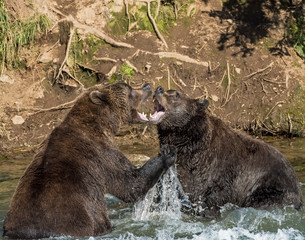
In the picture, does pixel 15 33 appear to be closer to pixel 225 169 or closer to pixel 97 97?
pixel 97 97

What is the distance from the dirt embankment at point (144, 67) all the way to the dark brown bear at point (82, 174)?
19.6 ft

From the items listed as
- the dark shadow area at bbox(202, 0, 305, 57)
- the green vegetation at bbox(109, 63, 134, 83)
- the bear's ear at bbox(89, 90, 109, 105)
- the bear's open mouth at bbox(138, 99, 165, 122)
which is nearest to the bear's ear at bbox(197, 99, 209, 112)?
the bear's open mouth at bbox(138, 99, 165, 122)

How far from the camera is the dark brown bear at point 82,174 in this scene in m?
7.11

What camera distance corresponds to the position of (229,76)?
50.6 ft

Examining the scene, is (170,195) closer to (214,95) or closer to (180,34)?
(214,95)

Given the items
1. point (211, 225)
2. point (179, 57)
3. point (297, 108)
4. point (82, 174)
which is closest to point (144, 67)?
point (179, 57)

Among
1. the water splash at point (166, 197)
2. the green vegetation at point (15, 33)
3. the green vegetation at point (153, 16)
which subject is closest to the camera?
the water splash at point (166, 197)

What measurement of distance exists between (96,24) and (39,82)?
2.02m

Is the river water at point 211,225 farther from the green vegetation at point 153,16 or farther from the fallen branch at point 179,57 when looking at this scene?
the green vegetation at point 153,16

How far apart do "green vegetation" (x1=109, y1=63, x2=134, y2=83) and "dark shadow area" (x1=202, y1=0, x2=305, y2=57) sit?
2454mm

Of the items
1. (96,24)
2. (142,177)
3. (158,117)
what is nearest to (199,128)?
(158,117)

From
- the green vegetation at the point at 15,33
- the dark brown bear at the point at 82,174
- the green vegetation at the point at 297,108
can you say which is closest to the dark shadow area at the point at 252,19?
the green vegetation at the point at 297,108

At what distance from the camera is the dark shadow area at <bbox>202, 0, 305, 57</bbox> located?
52.5 ft

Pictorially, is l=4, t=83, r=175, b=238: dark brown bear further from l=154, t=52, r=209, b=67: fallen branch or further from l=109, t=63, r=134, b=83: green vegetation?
l=154, t=52, r=209, b=67: fallen branch
